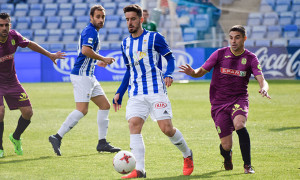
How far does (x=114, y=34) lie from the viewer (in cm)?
2934

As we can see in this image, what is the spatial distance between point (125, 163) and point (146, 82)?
96 centimetres

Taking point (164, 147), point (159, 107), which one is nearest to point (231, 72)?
point (159, 107)

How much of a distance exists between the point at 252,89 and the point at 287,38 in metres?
6.21

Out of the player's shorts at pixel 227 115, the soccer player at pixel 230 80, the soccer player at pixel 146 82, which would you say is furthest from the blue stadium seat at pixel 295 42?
the soccer player at pixel 146 82

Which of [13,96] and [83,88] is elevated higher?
[83,88]

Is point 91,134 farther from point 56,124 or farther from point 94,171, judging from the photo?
point 94,171

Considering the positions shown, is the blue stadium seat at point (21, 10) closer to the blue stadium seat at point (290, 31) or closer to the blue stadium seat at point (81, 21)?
the blue stadium seat at point (81, 21)

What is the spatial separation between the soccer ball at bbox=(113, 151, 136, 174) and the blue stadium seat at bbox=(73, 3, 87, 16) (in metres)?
26.8

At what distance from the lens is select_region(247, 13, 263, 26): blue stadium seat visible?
27.9 meters

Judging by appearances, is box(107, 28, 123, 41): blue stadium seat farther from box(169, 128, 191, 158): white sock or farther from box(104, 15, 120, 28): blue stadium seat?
box(169, 128, 191, 158): white sock

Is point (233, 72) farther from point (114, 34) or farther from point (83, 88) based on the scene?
point (114, 34)

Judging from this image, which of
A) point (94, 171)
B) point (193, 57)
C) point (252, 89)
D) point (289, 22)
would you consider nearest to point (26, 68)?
point (193, 57)

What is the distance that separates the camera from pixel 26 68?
83.5 ft

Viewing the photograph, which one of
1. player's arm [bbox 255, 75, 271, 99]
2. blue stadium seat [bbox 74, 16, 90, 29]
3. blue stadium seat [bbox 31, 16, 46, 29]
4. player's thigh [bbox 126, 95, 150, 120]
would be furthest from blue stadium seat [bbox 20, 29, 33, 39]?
player's arm [bbox 255, 75, 271, 99]
